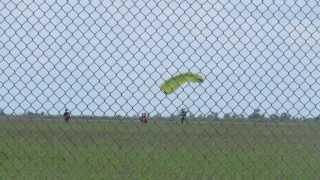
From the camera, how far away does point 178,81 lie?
5.50 metres

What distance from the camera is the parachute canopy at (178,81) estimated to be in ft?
17.7

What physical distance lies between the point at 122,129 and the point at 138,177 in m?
20.7

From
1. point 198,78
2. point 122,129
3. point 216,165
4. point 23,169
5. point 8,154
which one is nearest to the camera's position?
point 198,78

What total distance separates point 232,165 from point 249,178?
2657 mm

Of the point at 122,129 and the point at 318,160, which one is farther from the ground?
the point at 122,129

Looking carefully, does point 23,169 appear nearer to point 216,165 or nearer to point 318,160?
point 216,165

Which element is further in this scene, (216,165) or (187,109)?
(216,165)

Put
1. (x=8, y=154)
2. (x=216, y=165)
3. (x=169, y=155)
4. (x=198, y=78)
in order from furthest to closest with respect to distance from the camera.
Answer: (x=169, y=155), (x=8, y=154), (x=216, y=165), (x=198, y=78)

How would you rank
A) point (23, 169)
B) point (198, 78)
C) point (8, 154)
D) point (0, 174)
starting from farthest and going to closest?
point (8, 154) → point (23, 169) → point (0, 174) → point (198, 78)

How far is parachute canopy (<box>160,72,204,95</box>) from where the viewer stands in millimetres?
5395

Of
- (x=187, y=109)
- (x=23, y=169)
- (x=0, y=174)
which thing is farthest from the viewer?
(x=23, y=169)

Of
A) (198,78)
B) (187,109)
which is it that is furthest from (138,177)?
(198,78)

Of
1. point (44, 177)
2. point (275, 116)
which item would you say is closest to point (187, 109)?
point (275, 116)

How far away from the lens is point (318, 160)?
16859 mm
